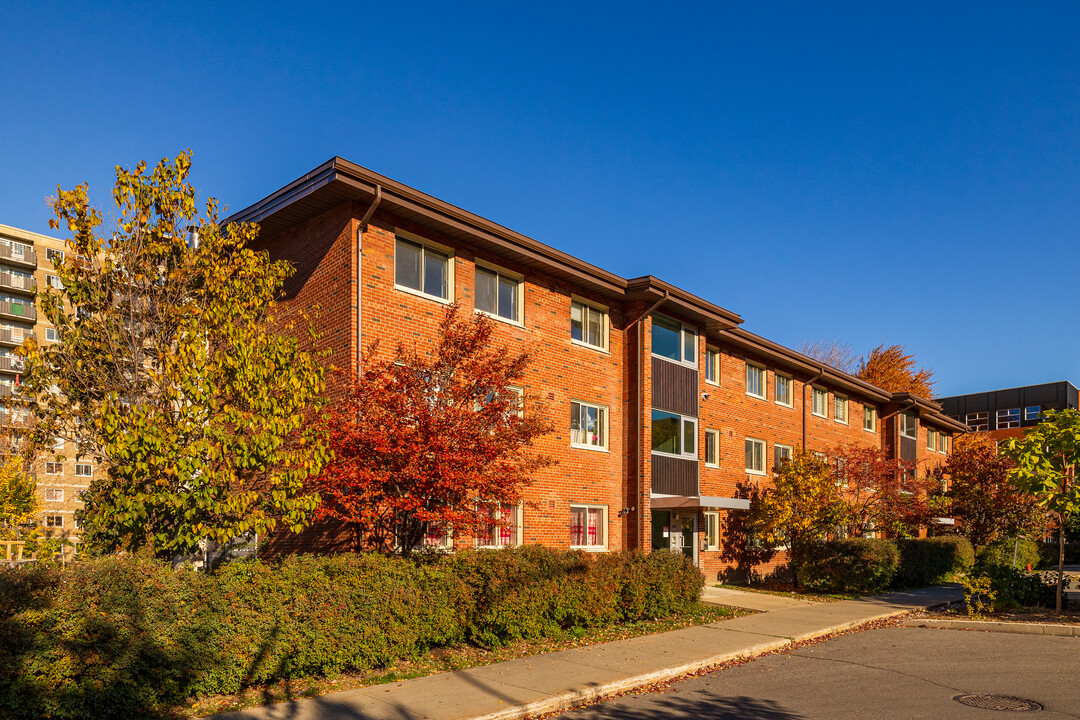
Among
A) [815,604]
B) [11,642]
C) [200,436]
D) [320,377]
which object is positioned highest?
[320,377]

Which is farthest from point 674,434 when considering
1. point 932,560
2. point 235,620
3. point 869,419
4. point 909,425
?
point 909,425

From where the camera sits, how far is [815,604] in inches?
776

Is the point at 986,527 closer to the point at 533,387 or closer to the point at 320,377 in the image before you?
the point at 533,387

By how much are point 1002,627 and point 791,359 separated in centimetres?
1435

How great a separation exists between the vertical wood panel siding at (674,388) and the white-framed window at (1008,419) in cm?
5621

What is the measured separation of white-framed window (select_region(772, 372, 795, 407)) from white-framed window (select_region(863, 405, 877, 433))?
7.69 meters

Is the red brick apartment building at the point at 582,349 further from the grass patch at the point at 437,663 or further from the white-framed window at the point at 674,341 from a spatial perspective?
the grass patch at the point at 437,663

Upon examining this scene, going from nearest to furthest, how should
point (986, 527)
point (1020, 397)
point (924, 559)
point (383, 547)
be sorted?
point (383, 547)
point (924, 559)
point (986, 527)
point (1020, 397)

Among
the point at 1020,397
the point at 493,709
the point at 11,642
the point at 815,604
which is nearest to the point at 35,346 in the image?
the point at 11,642

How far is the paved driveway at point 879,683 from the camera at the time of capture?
8.93 m

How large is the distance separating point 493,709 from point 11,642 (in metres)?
4.62

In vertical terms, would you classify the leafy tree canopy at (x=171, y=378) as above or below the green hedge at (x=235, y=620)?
above

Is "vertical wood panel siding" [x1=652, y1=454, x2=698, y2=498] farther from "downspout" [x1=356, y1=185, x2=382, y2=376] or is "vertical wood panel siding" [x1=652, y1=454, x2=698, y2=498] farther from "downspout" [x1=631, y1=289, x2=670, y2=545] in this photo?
"downspout" [x1=356, y1=185, x2=382, y2=376]

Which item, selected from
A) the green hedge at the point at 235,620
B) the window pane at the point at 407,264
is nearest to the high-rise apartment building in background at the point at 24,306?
A: the window pane at the point at 407,264
